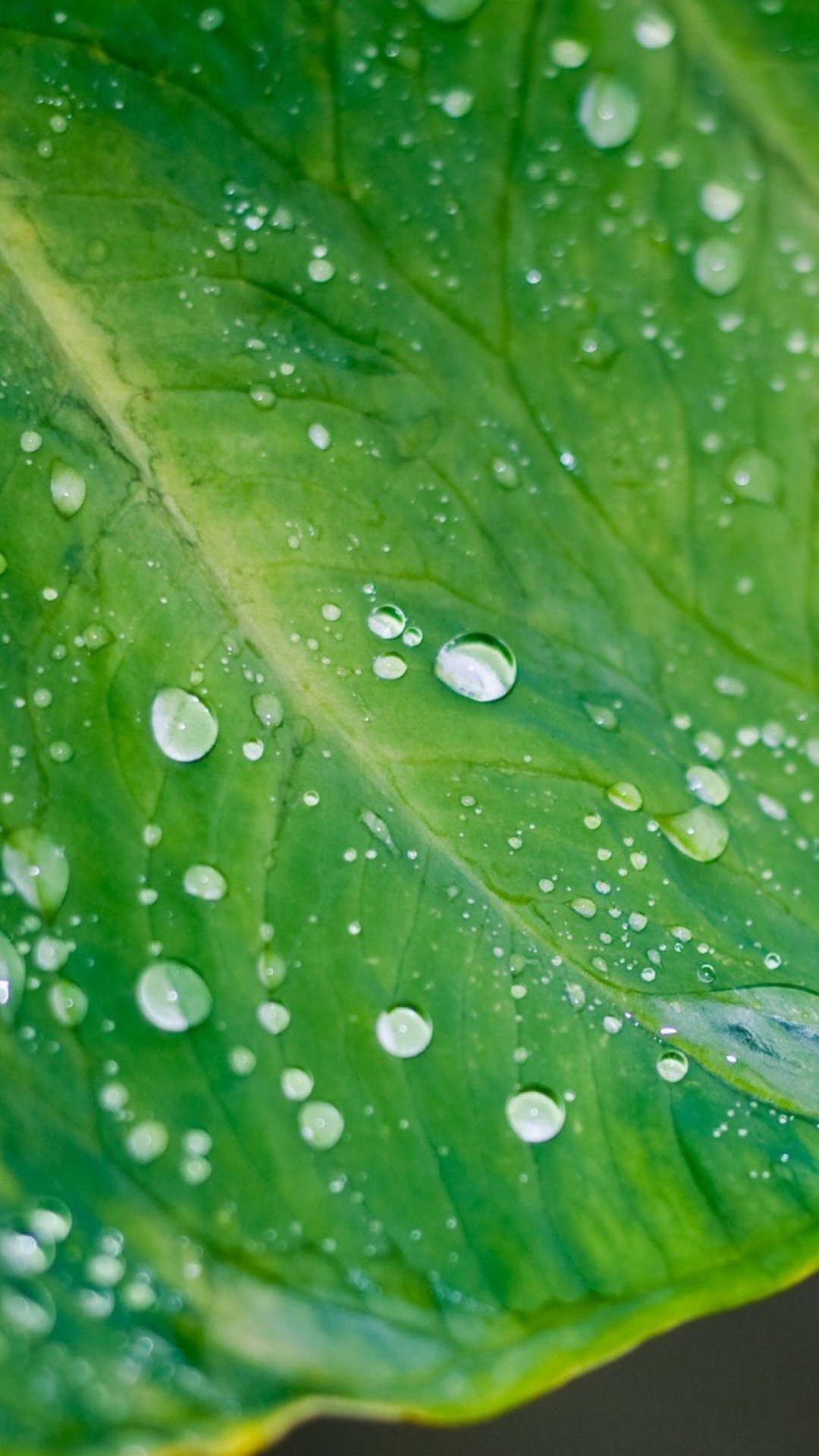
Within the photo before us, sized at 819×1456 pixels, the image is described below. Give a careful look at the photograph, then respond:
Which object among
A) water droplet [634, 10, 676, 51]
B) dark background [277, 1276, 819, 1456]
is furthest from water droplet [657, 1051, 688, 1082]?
dark background [277, 1276, 819, 1456]

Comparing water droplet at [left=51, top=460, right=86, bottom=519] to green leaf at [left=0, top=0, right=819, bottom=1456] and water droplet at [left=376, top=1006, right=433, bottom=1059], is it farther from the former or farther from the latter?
water droplet at [left=376, top=1006, right=433, bottom=1059]

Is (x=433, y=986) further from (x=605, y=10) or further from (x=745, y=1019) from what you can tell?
(x=605, y=10)

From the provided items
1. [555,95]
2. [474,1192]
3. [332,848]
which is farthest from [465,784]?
[555,95]

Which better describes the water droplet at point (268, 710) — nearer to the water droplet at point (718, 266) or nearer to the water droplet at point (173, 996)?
the water droplet at point (173, 996)

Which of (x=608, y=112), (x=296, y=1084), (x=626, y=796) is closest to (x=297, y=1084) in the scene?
(x=296, y=1084)

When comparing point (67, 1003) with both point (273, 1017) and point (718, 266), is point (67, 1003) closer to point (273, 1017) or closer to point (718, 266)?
point (273, 1017)

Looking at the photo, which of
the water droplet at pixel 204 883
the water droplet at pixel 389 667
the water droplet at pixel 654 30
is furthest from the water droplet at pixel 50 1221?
the water droplet at pixel 654 30
